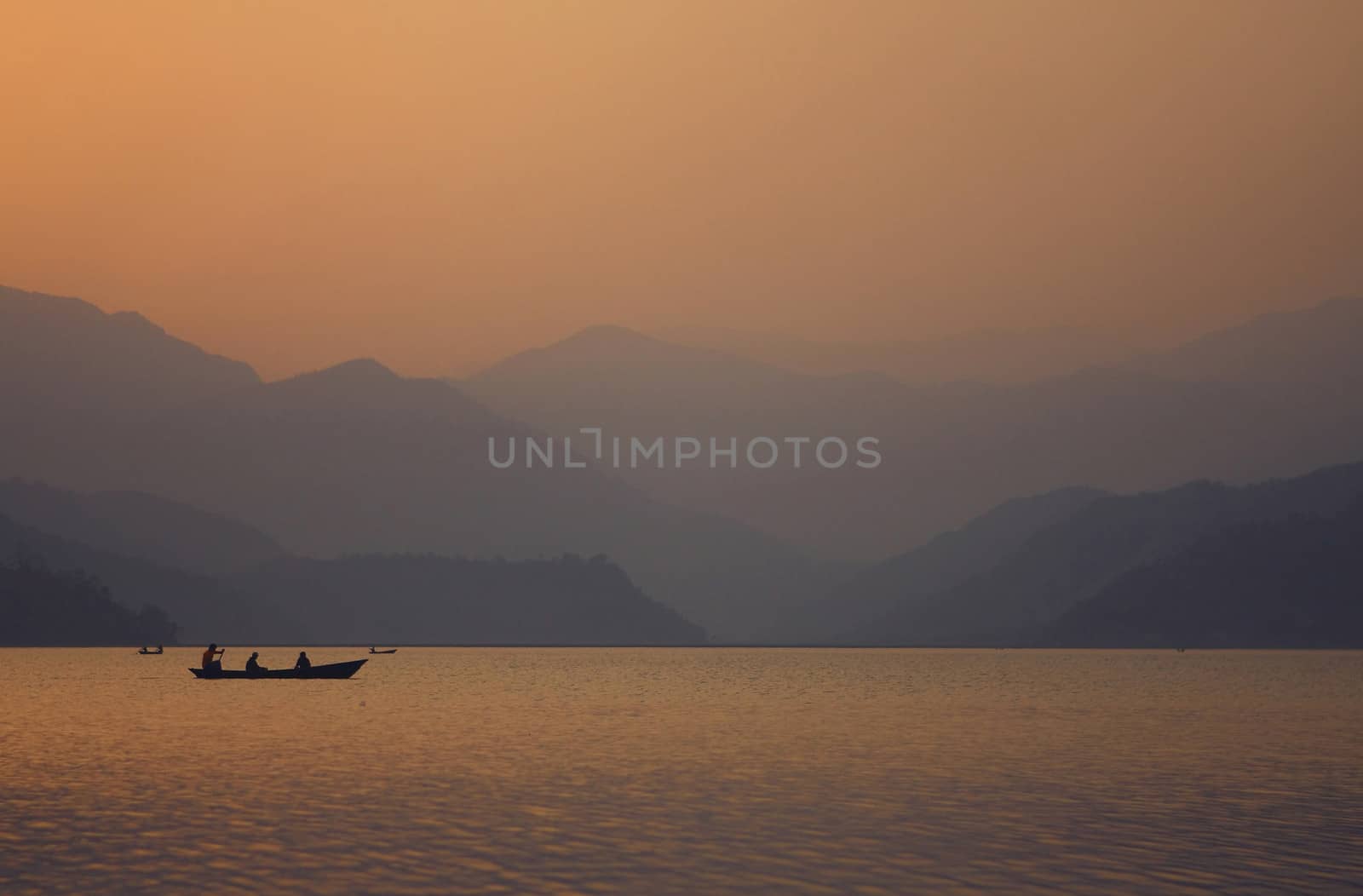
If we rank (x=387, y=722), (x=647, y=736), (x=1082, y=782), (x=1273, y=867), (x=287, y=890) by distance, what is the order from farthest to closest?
(x=387, y=722), (x=647, y=736), (x=1082, y=782), (x=1273, y=867), (x=287, y=890)

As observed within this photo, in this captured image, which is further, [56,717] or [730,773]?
[56,717]

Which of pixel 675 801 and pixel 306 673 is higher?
pixel 306 673

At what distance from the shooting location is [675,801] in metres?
51.5

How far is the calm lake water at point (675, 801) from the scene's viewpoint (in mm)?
37188

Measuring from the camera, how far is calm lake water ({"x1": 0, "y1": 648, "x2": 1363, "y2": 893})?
3719 centimetres

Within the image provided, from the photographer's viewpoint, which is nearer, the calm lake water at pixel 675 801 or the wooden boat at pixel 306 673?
the calm lake water at pixel 675 801

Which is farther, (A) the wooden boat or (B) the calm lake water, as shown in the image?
(A) the wooden boat

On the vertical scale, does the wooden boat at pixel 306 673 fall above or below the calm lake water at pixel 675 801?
above

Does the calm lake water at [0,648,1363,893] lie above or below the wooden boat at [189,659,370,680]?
below

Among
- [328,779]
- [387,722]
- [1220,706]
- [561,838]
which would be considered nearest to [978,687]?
[1220,706]

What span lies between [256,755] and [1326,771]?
4618cm

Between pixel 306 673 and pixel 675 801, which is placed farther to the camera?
pixel 306 673

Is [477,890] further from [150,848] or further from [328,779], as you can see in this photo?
[328,779]

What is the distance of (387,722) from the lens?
3666 inches
